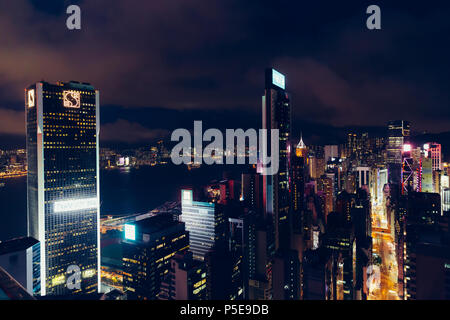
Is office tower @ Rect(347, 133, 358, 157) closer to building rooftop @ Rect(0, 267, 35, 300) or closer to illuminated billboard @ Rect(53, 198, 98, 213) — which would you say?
illuminated billboard @ Rect(53, 198, 98, 213)

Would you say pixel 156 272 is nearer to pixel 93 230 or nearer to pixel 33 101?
pixel 93 230

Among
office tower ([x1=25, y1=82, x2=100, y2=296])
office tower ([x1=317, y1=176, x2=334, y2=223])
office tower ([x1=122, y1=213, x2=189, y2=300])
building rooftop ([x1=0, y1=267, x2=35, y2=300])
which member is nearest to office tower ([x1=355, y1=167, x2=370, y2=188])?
office tower ([x1=317, y1=176, x2=334, y2=223])

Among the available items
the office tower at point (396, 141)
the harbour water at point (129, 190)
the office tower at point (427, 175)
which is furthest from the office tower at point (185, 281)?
the office tower at point (396, 141)

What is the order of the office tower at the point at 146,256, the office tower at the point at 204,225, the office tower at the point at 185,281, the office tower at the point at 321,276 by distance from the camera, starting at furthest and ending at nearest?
1. the office tower at the point at 204,225
2. the office tower at the point at 146,256
3. the office tower at the point at 321,276
4. the office tower at the point at 185,281

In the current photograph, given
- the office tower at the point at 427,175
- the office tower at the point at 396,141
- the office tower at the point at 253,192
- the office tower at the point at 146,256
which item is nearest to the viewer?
the office tower at the point at 146,256

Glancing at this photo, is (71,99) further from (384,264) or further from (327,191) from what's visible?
(327,191)

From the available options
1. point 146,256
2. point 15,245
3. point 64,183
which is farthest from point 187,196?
point 15,245

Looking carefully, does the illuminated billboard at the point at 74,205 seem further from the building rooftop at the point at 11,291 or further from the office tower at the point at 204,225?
the building rooftop at the point at 11,291
